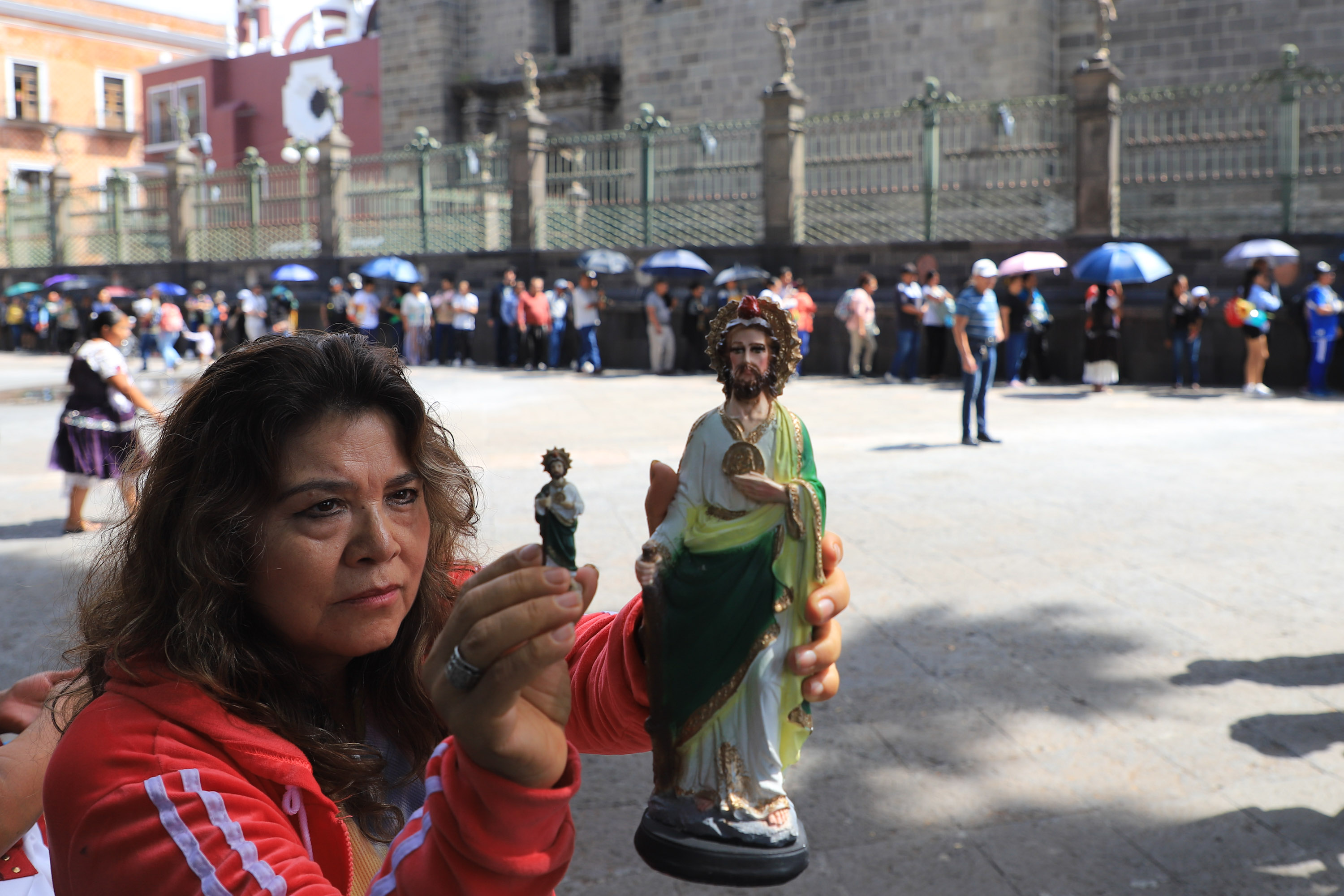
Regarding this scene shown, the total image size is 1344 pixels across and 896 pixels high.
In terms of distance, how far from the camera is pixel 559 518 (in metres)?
1.31

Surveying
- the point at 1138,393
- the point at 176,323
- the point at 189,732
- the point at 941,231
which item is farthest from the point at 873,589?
the point at 176,323

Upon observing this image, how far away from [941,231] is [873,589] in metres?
13.8

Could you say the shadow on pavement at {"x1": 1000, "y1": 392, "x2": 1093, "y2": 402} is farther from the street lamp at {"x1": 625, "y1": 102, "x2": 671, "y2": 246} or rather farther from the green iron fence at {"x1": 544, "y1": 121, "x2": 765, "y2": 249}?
the street lamp at {"x1": 625, "y1": 102, "x2": 671, "y2": 246}

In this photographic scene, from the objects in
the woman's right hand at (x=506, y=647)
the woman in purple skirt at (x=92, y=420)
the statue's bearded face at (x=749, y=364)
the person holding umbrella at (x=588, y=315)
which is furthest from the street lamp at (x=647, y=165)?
the woman's right hand at (x=506, y=647)

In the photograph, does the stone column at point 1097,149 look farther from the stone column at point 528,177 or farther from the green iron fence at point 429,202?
the green iron fence at point 429,202

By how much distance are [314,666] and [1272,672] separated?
185 inches

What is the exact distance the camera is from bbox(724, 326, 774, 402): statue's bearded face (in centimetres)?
195

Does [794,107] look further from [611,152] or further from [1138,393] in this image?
[1138,393]

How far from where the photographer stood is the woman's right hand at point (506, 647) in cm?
122

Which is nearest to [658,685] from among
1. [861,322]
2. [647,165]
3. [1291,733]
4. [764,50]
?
[1291,733]

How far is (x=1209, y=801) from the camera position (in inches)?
154

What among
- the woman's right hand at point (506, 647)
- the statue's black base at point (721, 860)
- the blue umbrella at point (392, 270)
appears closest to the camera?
the woman's right hand at point (506, 647)

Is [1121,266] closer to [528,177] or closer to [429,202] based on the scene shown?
[528,177]

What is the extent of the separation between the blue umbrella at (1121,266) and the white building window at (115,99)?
43793 mm
